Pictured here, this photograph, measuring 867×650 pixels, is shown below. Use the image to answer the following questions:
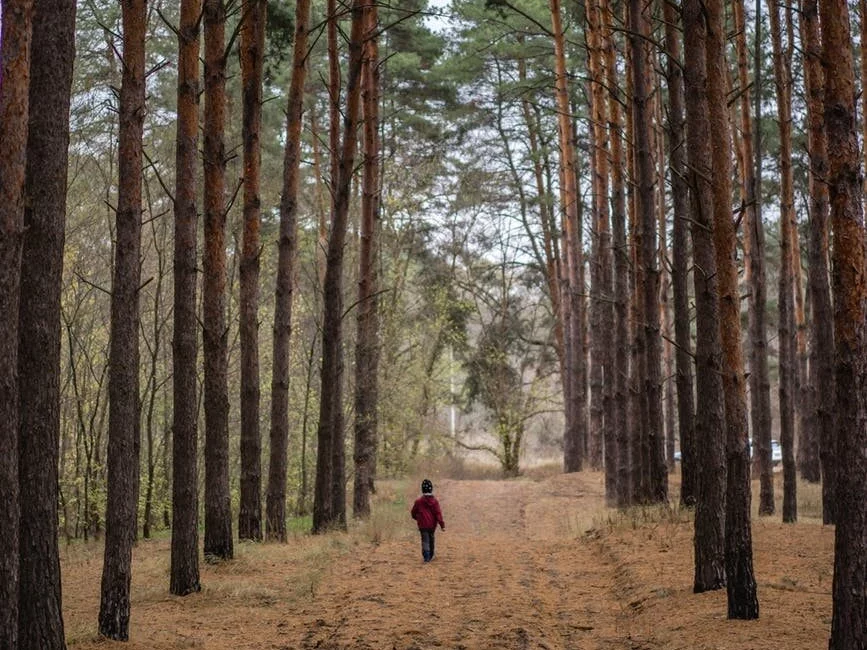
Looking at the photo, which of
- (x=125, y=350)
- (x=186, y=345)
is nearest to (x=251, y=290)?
(x=186, y=345)

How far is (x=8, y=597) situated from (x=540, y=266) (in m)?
34.7

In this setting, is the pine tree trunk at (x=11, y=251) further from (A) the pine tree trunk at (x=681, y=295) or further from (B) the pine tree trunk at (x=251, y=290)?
(A) the pine tree trunk at (x=681, y=295)

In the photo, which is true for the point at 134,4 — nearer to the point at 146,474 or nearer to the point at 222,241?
the point at 222,241

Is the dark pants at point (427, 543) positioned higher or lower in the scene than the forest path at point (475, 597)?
higher

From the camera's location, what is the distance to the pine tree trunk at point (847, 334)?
6.85 metres

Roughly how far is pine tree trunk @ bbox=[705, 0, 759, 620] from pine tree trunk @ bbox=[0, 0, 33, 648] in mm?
6177

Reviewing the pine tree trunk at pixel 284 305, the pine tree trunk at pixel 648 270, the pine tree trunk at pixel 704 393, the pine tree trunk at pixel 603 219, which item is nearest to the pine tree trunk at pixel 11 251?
the pine tree trunk at pixel 704 393

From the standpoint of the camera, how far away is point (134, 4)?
9711 millimetres

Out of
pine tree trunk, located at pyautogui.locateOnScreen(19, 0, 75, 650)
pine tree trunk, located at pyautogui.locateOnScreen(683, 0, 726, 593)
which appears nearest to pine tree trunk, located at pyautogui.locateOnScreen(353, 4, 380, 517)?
pine tree trunk, located at pyautogui.locateOnScreen(683, 0, 726, 593)

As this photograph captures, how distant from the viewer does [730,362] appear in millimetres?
9273

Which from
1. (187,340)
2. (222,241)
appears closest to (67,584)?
(187,340)

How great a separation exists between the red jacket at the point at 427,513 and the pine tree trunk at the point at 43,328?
26.3ft

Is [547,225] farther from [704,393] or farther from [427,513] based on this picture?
[704,393]

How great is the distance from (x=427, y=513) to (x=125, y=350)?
6.97 m
